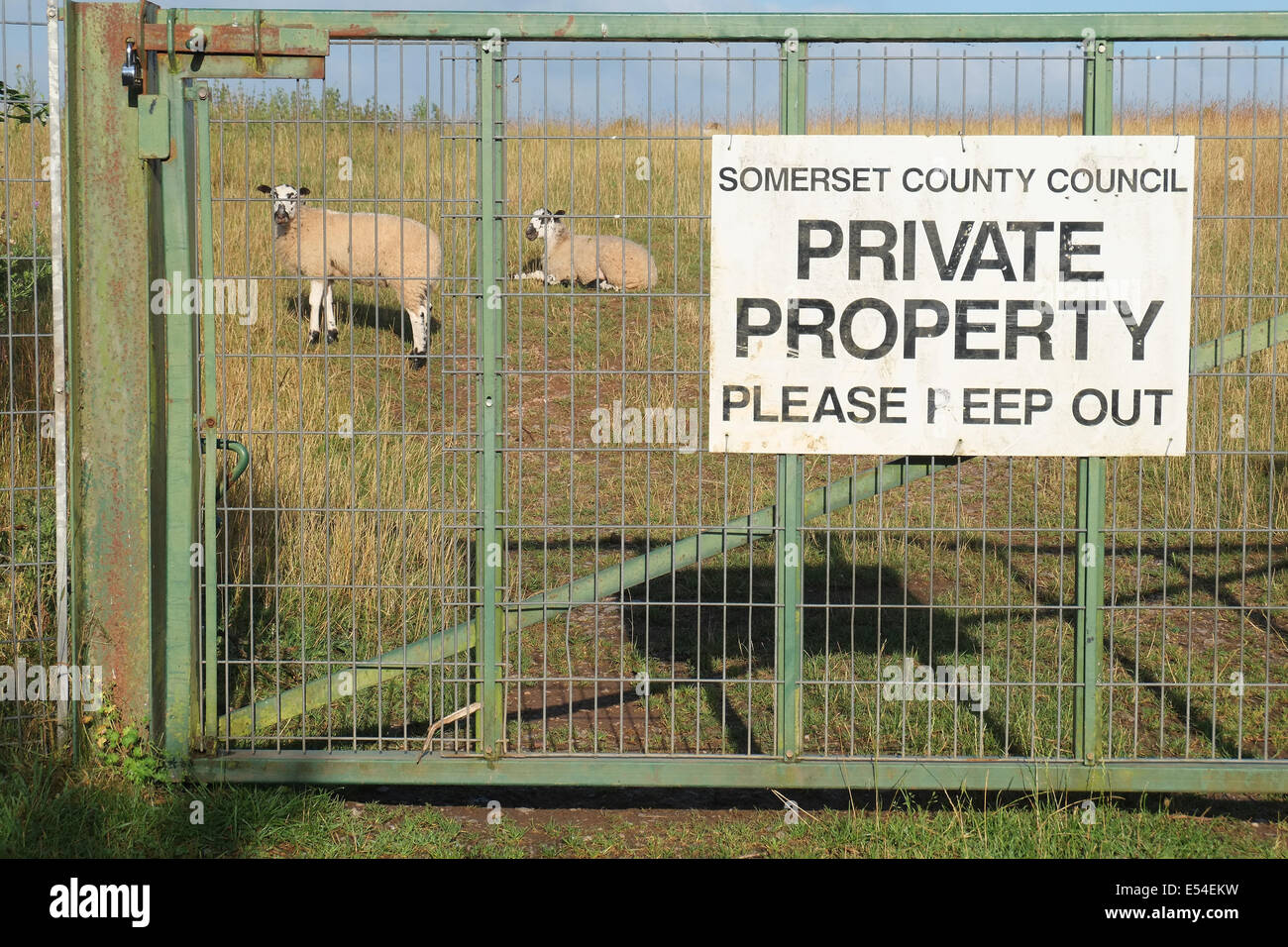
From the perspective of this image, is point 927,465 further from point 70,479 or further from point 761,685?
point 70,479

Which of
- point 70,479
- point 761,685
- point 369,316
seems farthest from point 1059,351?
point 369,316

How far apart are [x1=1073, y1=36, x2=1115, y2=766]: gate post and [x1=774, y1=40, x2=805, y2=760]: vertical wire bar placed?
105cm

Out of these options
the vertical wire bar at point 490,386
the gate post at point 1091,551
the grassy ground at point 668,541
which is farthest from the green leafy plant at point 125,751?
the gate post at point 1091,551

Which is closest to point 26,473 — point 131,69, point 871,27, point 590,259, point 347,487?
point 347,487

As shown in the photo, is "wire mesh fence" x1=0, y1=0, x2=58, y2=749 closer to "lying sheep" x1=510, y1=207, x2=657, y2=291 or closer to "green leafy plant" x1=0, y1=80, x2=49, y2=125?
"green leafy plant" x1=0, y1=80, x2=49, y2=125

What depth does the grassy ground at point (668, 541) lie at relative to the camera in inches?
194

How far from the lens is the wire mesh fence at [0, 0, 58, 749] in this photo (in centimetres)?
503

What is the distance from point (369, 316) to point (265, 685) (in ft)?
29.0

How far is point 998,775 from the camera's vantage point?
4961mm

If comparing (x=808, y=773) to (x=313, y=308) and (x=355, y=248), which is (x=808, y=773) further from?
(x=355, y=248)

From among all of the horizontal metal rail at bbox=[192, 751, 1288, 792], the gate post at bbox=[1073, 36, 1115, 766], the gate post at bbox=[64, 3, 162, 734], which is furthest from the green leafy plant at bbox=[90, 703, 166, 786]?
the gate post at bbox=[1073, 36, 1115, 766]

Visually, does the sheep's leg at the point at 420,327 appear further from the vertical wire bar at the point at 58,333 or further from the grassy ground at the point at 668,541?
the vertical wire bar at the point at 58,333

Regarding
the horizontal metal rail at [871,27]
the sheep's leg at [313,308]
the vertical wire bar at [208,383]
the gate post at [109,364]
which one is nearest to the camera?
the horizontal metal rail at [871,27]

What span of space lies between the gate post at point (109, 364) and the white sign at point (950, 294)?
7.23 ft
